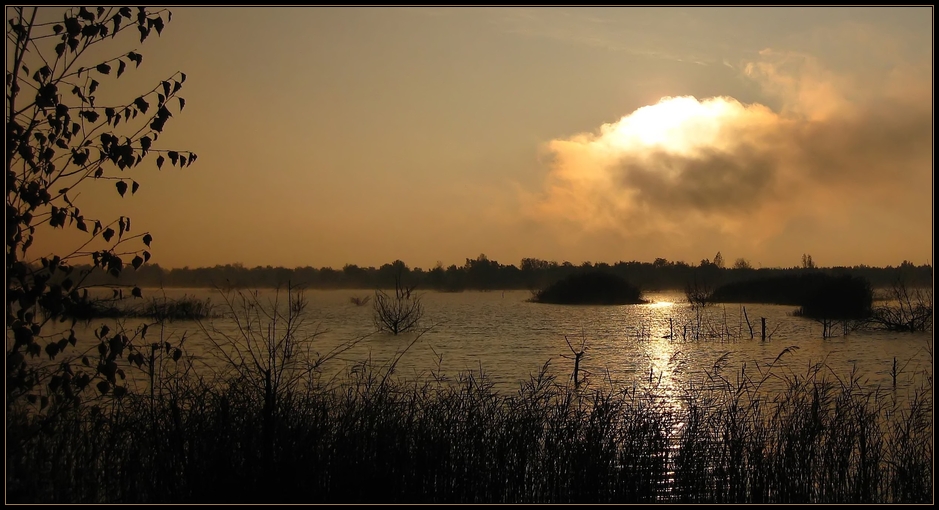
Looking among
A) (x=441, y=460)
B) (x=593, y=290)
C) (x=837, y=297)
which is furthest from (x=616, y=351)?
(x=593, y=290)

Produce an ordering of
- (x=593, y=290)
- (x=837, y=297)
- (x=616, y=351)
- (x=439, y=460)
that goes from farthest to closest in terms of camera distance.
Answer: (x=593, y=290) → (x=837, y=297) → (x=616, y=351) → (x=439, y=460)

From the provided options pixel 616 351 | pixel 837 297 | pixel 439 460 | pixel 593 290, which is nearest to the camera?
pixel 439 460

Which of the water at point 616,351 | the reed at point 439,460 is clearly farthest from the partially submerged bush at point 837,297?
the reed at point 439,460

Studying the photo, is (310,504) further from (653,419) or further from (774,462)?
(774,462)

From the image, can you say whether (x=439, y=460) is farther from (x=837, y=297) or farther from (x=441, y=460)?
(x=837, y=297)

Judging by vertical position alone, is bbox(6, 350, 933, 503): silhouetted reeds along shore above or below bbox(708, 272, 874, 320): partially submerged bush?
below

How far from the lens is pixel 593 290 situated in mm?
105188

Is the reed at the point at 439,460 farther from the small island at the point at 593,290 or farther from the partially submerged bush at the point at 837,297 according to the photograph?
the small island at the point at 593,290

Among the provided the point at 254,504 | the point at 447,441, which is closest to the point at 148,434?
the point at 254,504

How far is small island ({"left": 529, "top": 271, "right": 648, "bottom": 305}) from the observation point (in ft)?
344

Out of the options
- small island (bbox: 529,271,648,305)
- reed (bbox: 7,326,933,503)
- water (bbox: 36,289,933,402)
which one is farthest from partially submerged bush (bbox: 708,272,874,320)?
reed (bbox: 7,326,933,503)

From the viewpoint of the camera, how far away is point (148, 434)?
957 centimetres

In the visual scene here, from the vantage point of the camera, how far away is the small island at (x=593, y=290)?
10475 cm

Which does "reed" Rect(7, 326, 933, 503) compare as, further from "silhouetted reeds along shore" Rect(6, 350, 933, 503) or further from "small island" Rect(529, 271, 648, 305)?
"small island" Rect(529, 271, 648, 305)
